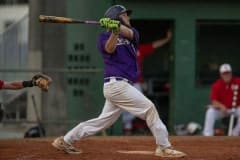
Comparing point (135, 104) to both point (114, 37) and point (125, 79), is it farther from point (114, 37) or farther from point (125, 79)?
point (114, 37)

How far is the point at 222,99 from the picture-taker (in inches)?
555

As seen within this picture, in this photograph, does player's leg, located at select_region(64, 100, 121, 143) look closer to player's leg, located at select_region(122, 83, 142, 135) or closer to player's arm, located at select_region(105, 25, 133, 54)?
player's arm, located at select_region(105, 25, 133, 54)

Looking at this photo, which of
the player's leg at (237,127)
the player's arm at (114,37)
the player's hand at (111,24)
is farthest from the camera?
the player's leg at (237,127)

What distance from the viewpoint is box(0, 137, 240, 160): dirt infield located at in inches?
374

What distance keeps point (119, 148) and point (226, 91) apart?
4010 mm

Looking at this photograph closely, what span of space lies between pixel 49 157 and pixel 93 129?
65 centimetres

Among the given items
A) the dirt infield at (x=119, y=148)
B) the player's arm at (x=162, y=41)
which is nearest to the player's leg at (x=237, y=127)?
the dirt infield at (x=119, y=148)

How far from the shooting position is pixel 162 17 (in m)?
14.9

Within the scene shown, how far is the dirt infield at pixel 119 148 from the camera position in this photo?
949 cm

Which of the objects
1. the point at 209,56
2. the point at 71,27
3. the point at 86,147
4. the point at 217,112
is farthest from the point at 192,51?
the point at 86,147

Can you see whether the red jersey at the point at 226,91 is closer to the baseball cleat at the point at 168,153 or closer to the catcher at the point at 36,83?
the baseball cleat at the point at 168,153

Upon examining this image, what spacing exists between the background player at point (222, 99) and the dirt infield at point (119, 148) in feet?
6.15

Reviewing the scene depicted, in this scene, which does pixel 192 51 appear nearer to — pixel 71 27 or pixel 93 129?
pixel 71 27

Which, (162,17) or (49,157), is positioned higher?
(162,17)
